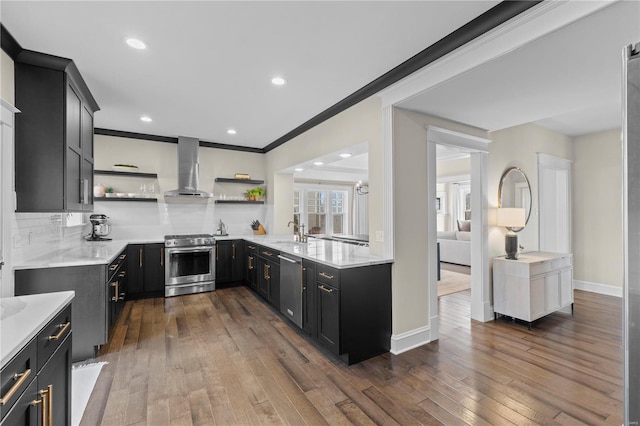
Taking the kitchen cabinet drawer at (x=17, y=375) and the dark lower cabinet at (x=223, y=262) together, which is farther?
the dark lower cabinet at (x=223, y=262)

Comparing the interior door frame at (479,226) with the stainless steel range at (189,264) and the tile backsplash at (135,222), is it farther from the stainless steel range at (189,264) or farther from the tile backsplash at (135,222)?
the stainless steel range at (189,264)

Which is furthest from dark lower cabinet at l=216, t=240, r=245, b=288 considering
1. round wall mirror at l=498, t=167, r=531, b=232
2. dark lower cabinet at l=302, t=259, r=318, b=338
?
round wall mirror at l=498, t=167, r=531, b=232

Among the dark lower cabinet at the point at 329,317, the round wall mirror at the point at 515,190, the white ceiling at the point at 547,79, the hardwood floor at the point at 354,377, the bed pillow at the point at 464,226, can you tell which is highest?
the white ceiling at the point at 547,79

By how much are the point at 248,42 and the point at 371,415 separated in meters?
2.85

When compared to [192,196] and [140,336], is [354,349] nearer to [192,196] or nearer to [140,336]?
[140,336]

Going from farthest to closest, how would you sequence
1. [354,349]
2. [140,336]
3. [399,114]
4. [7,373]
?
[140,336]
[399,114]
[354,349]
[7,373]

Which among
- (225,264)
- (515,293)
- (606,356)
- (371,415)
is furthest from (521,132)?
(225,264)

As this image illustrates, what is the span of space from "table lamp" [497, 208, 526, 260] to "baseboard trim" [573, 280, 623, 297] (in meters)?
2.50

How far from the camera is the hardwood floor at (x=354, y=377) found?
2.00 meters

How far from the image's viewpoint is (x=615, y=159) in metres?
4.74

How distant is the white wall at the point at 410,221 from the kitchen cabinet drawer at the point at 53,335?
8.22 ft

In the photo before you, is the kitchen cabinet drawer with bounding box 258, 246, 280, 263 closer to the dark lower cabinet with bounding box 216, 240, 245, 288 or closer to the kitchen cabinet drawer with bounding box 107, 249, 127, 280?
the dark lower cabinet with bounding box 216, 240, 245, 288

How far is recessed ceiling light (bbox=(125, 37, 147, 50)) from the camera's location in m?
2.29

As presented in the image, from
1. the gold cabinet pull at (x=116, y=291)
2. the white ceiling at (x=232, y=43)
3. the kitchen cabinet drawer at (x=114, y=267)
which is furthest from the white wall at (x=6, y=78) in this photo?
the gold cabinet pull at (x=116, y=291)
